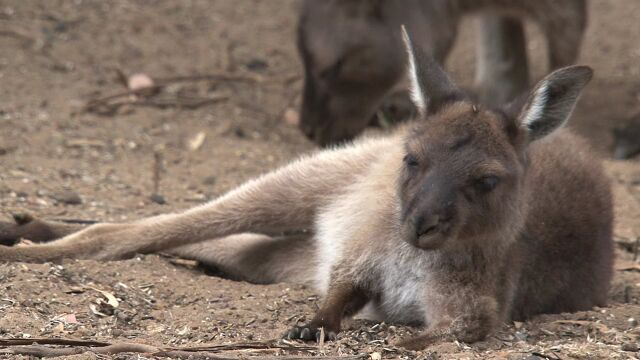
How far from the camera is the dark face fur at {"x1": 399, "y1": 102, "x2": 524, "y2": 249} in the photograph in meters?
4.30

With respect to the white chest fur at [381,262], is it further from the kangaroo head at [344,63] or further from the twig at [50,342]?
the kangaroo head at [344,63]

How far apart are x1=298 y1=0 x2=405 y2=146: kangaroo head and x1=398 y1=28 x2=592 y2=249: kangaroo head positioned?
3.01 meters

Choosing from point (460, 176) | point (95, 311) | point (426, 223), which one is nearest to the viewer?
point (426, 223)

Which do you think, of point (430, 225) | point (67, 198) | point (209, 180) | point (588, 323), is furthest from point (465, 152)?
point (209, 180)

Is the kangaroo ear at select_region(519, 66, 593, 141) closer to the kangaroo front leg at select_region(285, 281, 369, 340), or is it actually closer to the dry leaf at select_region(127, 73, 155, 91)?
the kangaroo front leg at select_region(285, 281, 369, 340)

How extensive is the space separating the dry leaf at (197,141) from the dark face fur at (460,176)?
3.22 metres

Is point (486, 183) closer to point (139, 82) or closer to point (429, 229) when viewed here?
point (429, 229)

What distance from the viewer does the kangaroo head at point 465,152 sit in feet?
14.2

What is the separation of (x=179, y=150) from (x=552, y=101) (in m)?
3.50

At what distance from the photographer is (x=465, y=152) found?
4.45 m

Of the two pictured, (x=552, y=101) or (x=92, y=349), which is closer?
(x=92, y=349)

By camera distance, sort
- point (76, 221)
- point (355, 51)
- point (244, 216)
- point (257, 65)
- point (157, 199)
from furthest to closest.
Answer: point (257, 65) < point (355, 51) < point (157, 199) < point (76, 221) < point (244, 216)

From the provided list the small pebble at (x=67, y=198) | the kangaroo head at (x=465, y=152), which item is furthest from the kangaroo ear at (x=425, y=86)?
the small pebble at (x=67, y=198)

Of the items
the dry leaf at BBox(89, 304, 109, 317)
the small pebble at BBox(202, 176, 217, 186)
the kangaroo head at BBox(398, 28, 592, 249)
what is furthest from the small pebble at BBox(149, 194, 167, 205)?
the kangaroo head at BBox(398, 28, 592, 249)
